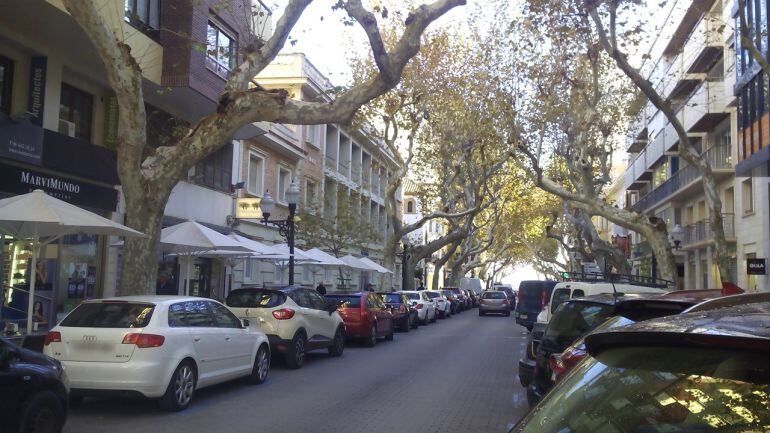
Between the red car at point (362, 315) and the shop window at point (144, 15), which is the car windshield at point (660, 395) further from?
Answer: the shop window at point (144, 15)

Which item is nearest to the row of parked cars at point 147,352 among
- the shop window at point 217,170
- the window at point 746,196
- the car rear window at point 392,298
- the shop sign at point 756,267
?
the shop window at point 217,170

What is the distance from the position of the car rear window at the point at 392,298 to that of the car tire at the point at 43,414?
676 inches

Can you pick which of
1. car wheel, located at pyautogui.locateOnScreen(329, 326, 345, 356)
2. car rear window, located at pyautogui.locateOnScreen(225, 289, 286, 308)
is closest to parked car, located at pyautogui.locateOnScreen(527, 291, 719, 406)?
car rear window, located at pyautogui.locateOnScreen(225, 289, 286, 308)

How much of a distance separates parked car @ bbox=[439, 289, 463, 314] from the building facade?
11807mm

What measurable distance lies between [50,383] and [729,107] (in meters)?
28.9

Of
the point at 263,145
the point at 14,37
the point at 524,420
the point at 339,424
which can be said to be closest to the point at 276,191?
the point at 263,145

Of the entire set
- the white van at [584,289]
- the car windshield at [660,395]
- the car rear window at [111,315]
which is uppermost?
the white van at [584,289]

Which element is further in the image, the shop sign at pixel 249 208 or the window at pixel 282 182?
the window at pixel 282 182

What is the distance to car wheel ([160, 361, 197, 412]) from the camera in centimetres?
871

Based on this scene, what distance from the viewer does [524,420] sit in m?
2.89

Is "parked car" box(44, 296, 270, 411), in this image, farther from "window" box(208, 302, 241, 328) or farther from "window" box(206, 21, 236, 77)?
"window" box(206, 21, 236, 77)

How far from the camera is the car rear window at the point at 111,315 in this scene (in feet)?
28.5

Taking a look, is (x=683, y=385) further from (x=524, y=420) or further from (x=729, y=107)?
(x=729, y=107)

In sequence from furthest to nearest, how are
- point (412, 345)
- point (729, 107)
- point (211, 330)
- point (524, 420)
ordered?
point (729, 107)
point (412, 345)
point (211, 330)
point (524, 420)
